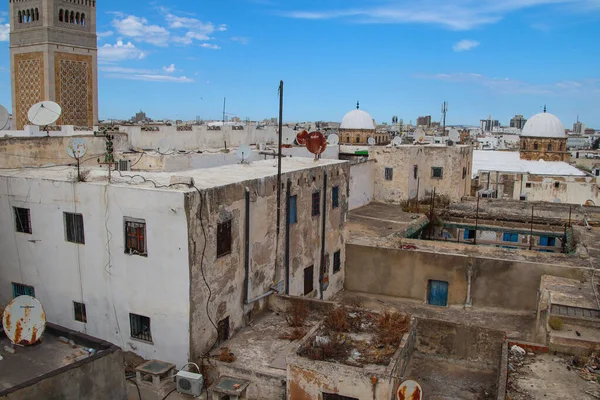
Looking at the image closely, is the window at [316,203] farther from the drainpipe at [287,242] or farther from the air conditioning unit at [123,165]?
the air conditioning unit at [123,165]

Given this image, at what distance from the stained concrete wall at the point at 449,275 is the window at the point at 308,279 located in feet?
10.2

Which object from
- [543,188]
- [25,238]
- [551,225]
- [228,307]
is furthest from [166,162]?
[543,188]

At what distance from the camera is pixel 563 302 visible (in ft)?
46.7

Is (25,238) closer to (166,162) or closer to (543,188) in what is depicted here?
(166,162)

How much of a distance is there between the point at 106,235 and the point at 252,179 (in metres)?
3.52

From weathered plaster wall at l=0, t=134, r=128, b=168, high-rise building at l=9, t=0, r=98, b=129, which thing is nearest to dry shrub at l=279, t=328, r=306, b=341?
weathered plaster wall at l=0, t=134, r=128, b=168

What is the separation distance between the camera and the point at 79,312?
13.0 metres

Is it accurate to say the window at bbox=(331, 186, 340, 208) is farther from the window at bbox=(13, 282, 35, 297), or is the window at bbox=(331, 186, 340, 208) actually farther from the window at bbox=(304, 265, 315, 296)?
the window at bbox=(13, 282, 35, 297)

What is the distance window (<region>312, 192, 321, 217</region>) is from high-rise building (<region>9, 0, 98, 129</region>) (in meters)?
21.2

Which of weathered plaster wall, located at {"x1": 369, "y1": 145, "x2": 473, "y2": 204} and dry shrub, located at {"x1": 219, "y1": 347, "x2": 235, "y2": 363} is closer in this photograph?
dry shrub, located at {"x1": 219, "y1": 347, "x2": 235, "y2": 363}

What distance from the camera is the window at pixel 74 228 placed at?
12.5m

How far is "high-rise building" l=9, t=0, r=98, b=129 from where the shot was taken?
3156 centimetres

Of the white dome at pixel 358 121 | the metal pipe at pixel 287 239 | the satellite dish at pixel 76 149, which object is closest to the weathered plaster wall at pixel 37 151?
the satellite dish at pixel 76 149

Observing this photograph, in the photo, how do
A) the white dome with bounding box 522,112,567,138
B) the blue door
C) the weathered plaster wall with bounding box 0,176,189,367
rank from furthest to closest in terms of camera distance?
the white dome with bounding box 522,112,567,138, the blue door, the weathered plaster wall with bounding box 0,176,189,367
